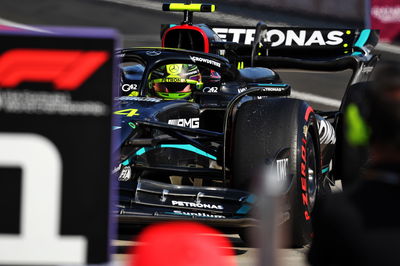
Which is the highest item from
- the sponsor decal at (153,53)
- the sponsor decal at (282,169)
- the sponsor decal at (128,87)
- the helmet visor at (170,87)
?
the sponsor decal at (153,53)

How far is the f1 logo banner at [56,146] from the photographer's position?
338 cm

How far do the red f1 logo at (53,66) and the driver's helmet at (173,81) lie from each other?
5.38 m

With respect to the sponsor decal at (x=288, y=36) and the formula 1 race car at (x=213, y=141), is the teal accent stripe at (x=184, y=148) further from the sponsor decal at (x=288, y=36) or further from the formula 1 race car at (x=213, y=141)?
the sponsor decal at (x=288, y=36)

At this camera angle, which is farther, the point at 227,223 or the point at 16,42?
the point at 227,223

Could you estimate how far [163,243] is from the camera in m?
2.88

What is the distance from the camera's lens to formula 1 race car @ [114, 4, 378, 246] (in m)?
6.66

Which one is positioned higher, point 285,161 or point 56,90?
point 56,90

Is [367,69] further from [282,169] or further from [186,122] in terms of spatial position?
[282,169]

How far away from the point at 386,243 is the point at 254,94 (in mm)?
5831

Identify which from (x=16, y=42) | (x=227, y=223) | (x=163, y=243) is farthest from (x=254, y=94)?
(x=163, y=243)

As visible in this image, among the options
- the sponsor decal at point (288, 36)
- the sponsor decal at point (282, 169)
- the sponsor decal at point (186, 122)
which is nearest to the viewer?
the sponsor decal at point (282, 169)

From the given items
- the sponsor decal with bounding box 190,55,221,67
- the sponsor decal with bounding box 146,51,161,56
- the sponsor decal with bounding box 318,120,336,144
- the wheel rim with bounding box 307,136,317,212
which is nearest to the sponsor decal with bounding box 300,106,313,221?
the wheel rim with bounding box 307,136,317,212

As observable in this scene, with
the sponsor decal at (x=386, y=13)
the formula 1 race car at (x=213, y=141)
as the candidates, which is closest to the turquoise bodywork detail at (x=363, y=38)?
the formula 1 race car at (x=213, y=141)

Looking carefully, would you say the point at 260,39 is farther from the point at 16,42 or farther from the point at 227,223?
the point at 16,42
